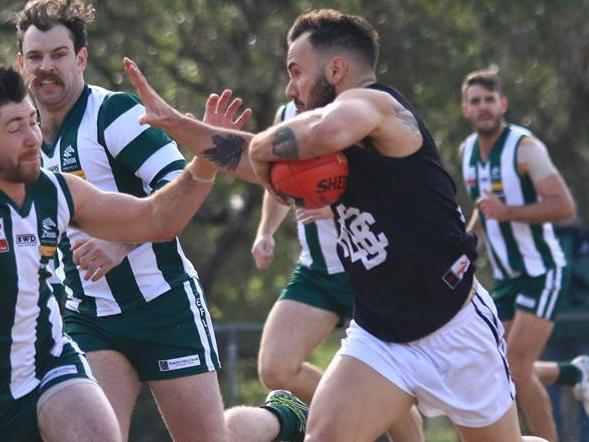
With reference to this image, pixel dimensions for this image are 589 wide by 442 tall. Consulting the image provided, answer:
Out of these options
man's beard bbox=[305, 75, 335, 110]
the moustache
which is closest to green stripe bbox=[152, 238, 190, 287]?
the moustache

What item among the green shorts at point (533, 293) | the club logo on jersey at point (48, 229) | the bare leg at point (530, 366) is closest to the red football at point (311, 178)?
the club logo on jersey at point (48, 229)

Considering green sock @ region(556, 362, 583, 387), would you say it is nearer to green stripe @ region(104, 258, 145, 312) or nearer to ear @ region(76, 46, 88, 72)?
green stripe @ region(104, 258, 145, 312)

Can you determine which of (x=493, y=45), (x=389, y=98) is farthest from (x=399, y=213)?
(x=493, y=45)

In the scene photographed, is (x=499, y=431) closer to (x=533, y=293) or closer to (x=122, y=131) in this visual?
(x=122, y=131)

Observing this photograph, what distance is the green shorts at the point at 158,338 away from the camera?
681 cm

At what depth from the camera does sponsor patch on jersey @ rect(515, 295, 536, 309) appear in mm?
10344

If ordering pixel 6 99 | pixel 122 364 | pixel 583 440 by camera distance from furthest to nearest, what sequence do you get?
pixel 583 440 → pixel 122 364 → pixel 6 99

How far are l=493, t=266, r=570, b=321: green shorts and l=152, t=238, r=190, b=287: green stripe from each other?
4010mm

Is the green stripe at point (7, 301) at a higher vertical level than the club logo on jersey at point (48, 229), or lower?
lower

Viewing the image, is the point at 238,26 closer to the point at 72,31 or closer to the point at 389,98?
the point at 72,31

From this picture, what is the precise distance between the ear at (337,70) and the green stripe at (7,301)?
145 cm

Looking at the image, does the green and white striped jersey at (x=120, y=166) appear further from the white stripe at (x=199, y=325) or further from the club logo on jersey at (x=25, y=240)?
the club logo on jersey at (x=25, y=240)

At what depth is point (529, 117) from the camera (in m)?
16.9

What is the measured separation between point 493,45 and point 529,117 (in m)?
1.01
